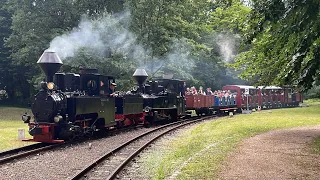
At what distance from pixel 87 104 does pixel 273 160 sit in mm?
6725

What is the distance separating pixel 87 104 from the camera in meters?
14.1

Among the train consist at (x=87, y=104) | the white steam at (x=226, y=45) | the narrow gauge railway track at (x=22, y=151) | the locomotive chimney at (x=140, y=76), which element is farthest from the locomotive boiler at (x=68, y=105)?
the white steam at (x=226, y=45)

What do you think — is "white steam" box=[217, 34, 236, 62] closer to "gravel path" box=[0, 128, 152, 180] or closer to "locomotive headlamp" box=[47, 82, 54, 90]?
"gravel path" box=[0, 128, 152, 180]

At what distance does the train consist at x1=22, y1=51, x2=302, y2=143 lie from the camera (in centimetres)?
Answer: 1284

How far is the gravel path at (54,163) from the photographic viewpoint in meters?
8.56

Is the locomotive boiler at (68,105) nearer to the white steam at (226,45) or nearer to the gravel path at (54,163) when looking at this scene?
the gravel path at (54,163)

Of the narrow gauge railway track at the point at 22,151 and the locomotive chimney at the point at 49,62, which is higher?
the locomotive chimney at the point at 49,62

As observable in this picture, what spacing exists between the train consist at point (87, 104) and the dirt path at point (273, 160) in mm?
5347

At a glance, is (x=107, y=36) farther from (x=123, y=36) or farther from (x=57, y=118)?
(x=57, y=118)

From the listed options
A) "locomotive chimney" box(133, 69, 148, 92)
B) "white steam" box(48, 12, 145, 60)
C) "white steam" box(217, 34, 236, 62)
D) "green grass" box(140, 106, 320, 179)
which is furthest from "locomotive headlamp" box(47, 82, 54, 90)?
"white steam" box(217, 34, 236, 62)

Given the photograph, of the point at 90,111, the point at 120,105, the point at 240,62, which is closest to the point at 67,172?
the point at 90,111

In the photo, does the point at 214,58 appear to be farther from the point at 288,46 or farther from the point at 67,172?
the point at 67,172

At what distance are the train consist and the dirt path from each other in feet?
17.5

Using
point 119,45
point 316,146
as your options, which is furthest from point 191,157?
point 119,45
